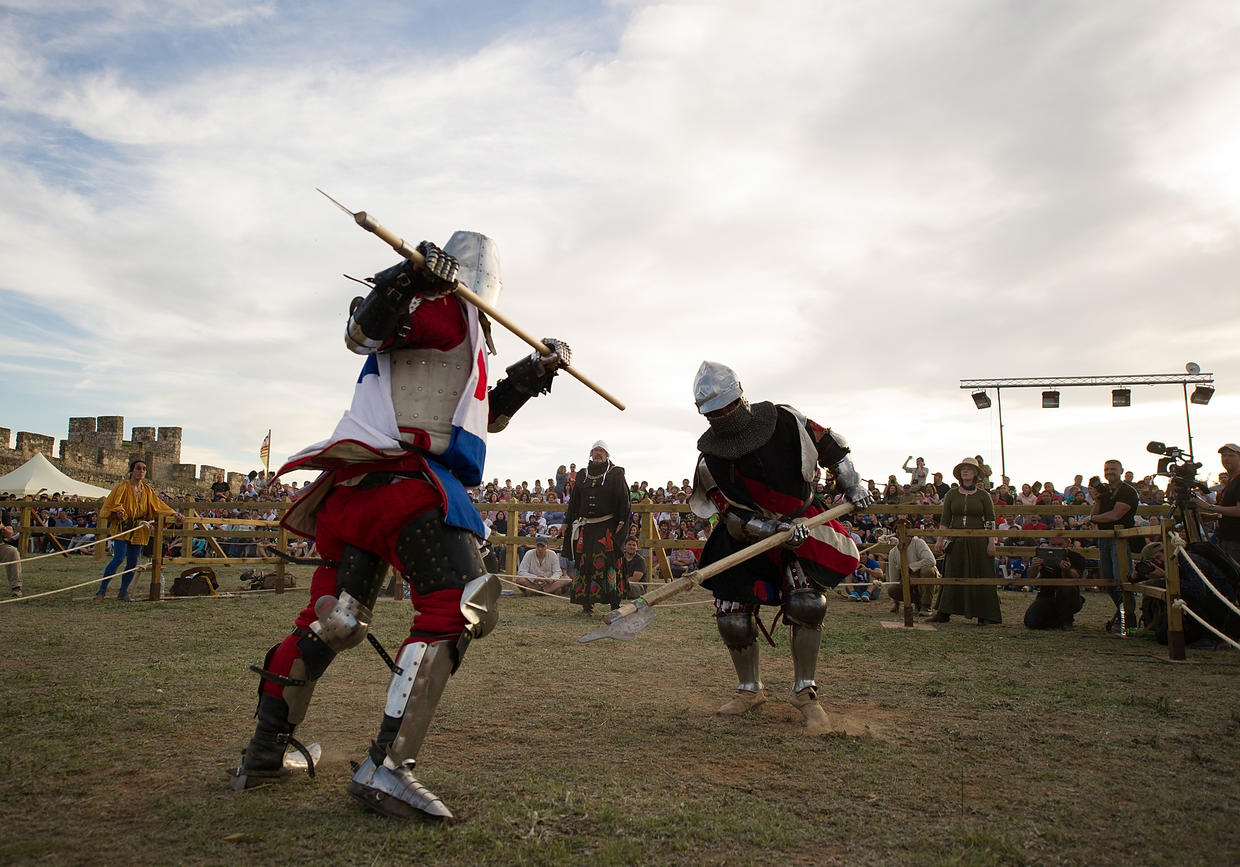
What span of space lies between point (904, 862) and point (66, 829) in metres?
2.31

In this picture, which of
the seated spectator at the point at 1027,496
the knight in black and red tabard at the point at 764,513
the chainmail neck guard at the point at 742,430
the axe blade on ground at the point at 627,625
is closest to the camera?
the axe blade on ground at the point at 627,625

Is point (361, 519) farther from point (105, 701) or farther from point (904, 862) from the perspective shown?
point (105, 701)

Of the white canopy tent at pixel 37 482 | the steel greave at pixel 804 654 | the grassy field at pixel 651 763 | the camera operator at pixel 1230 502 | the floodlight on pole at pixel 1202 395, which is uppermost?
the floodlight on pole at pixel 1202 395

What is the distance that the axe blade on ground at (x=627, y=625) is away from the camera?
3.46 metres

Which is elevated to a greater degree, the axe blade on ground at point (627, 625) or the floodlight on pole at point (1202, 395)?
the floodlight on pole at point (1202, 395)

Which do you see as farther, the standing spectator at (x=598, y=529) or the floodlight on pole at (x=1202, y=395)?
the floodlight on pole at (x=1202, y=395)

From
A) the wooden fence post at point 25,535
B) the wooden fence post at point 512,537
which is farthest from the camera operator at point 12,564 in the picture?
the wooden fence post at point 512,537

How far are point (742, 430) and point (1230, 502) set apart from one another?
5087 mm

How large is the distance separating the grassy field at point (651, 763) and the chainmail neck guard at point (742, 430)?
132cm

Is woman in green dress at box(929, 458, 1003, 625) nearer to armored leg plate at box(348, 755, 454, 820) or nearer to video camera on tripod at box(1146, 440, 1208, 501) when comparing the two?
video camera on tripod at box(1146, 440, 1208, 501)

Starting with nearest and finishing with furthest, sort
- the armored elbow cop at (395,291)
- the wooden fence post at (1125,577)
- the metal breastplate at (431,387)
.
→ the armored elbow cop at (395,291)
the metal breastplate at (431,387)
the wooden fence post at (1125,577)

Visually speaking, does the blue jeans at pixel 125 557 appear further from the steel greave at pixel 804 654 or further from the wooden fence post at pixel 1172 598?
the wooden fence post at pixel 1172 598

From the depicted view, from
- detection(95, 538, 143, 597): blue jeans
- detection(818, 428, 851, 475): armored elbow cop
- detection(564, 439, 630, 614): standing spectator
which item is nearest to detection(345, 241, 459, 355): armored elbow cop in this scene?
detection(818, 428, 851, 475): armored elbow cop

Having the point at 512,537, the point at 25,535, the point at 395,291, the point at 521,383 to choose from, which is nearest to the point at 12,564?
the point at 512,537
